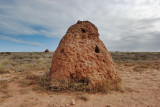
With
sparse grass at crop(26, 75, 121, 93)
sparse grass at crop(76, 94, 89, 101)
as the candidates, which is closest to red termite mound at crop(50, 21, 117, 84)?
sparse grass at crop(26, 75, 121, 93)

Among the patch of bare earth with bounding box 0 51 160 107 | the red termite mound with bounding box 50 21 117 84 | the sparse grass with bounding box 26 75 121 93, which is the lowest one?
the patch of bare earth with bounding box 0 51 160 107

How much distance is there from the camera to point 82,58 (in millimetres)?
3939

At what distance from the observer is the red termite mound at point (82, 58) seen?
3.77 m

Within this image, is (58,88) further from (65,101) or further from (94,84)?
(94,84)

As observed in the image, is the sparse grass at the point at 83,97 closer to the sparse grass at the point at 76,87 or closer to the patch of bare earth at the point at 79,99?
the patch of bare earth at the point at 79,99

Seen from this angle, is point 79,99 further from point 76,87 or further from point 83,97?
point 76,87

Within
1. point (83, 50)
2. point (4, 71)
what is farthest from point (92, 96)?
point (4, 71)

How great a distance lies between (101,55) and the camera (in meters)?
4.28

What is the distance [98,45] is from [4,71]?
5.04m

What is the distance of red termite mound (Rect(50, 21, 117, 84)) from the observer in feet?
12.4

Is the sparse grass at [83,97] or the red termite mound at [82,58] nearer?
the sparse grass at [83,97]

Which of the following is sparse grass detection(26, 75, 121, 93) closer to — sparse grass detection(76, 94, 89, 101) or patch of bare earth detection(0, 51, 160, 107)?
patch of bare earth detection(0, 51, 160, 107)

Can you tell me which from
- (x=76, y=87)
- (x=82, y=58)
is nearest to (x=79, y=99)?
(x=76, y=87)

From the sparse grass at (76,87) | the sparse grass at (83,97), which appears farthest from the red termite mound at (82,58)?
the sparse grass at (83,97)
